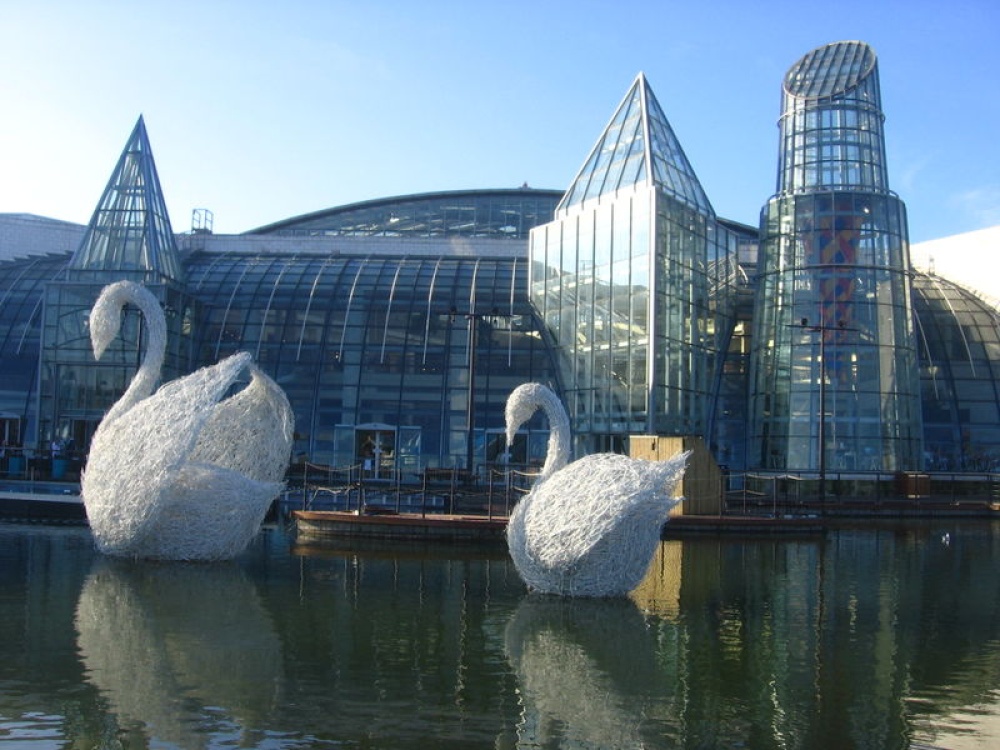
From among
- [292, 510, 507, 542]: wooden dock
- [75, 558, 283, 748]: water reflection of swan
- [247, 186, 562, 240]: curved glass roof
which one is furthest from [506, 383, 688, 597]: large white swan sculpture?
[247, 186, 562, 240]: curved glass roof

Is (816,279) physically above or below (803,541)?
above

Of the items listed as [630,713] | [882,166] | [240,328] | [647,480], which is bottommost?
[630,713]

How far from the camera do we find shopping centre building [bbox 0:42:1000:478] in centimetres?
4281

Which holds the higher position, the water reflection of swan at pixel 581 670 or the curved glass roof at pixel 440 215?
the curved glass roof at pixel 440 215

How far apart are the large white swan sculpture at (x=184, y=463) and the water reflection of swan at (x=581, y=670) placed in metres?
6.74

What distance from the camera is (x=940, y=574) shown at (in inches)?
867

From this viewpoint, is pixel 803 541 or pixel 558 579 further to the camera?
pixel 803 541

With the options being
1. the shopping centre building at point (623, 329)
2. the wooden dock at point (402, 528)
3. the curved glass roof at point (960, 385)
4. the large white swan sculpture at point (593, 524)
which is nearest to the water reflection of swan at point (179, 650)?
the large white swan sculpture at point (593, 524)

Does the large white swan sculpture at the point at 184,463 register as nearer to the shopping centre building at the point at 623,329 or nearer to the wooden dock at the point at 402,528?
the wooden dock at the point at 402,528

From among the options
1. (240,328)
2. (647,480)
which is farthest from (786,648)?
(240,328)

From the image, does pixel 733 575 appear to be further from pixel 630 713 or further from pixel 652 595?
pixel 630 713

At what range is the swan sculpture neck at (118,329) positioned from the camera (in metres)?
21.4

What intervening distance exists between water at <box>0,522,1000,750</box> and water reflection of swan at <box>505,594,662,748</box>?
39mm

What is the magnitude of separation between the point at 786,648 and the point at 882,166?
123ft
